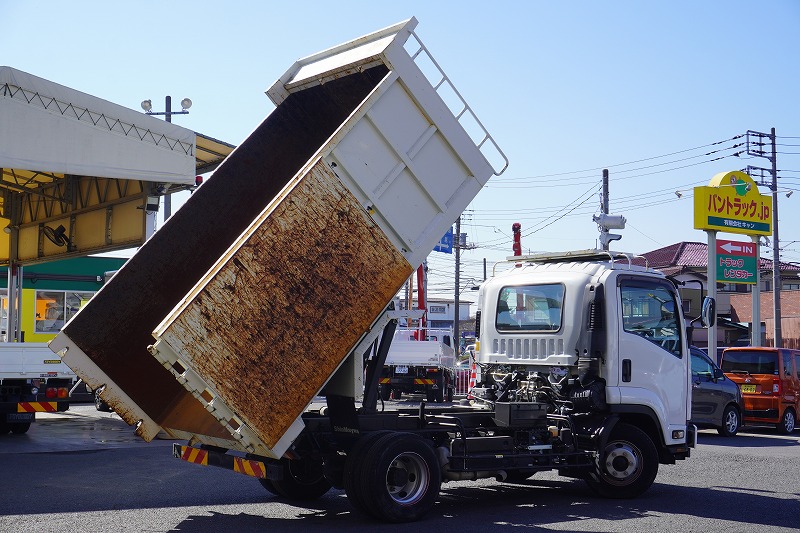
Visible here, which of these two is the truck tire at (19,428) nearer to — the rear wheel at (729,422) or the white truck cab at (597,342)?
the white truck cab at (597,342)

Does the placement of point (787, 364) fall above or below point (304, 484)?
above

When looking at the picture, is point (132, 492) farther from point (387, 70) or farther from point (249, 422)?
point (387, 70)

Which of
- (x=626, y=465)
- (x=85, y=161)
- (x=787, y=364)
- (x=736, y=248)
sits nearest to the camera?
(x=626, y=465)

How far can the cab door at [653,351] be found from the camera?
9.71 meters

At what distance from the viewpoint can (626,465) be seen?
31.7 feet

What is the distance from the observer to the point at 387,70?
873 cm

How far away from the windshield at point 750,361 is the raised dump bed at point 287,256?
41.5 ft

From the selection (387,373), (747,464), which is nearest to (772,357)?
(747,464)

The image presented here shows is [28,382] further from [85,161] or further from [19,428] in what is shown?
[85,161]

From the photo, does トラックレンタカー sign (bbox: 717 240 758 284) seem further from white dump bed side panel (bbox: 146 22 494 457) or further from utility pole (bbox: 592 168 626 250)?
white dump bed side panel (bbox: 146 22 494 457)

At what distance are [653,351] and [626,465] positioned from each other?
4.18ft

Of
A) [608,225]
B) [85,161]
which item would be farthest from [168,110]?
[608,225]

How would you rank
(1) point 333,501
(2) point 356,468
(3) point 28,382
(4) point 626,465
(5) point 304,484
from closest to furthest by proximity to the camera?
1. (2) point 356,468
2. (5) point 304,484
3. (1) point 333,501
4. (4) point 626,465
5. (3) point 28,382

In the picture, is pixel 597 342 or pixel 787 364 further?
pixel 787 364
